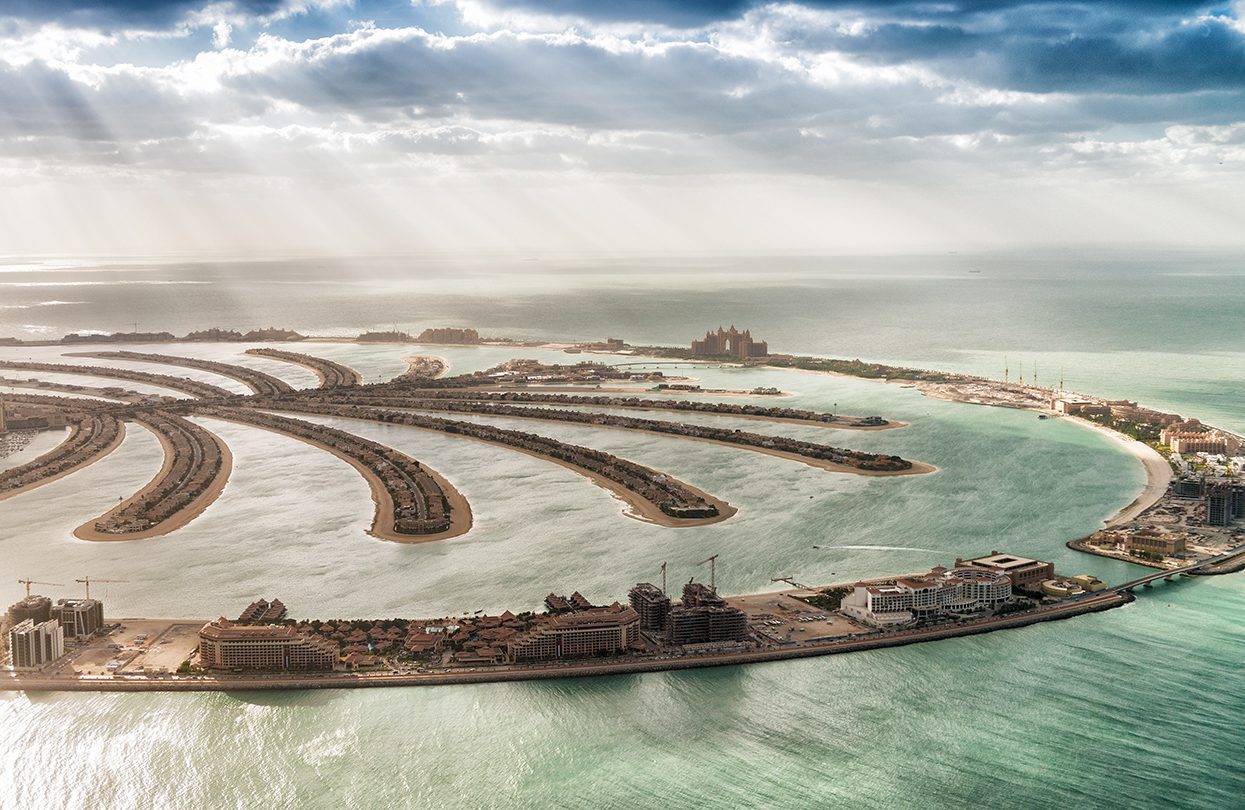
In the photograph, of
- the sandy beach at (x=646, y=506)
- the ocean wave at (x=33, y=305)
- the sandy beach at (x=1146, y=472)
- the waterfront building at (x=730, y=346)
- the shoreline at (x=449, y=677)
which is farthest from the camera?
the ocean wave at (x=33, y=305)

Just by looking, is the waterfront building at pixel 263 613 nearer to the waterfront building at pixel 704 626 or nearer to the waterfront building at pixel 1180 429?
the waterfront building at pixel 704 626

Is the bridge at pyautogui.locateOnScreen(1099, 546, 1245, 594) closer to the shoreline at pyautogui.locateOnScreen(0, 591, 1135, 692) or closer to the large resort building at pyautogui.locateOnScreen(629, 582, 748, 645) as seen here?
the shoreline at pyautogui.locateOnScreen(0, 591, 1135, 692)

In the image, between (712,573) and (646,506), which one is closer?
(712,573)

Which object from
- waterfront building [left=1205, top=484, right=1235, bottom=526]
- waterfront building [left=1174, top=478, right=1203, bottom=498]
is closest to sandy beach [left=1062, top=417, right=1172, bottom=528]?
waterfront building [left=1174, top=478, right=1203, bottom=498]

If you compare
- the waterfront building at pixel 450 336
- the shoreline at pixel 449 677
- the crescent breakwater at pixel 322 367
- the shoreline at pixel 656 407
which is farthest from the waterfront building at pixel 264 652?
the waterfront building at pixel 450 336

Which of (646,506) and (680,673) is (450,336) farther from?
(680,673)

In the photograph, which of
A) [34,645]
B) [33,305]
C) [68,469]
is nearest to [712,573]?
[34,645]
